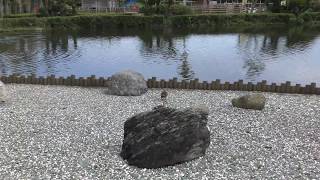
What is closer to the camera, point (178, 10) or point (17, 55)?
point (17, 55)

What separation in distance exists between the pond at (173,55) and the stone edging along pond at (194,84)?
419 centimetres

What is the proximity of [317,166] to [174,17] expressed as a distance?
39.9 m

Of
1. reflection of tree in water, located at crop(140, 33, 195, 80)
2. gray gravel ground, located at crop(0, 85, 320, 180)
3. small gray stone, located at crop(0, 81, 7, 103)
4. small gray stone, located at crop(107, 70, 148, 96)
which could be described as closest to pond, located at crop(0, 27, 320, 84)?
reflection of tree in water, located at crop(140, 33, 195, 80)

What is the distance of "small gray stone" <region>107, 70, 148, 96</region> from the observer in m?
13.2

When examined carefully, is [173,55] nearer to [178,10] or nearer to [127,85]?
[127,85]

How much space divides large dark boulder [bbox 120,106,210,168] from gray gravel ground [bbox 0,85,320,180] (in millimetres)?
184

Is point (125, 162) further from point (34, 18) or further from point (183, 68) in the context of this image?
point (34, 18)

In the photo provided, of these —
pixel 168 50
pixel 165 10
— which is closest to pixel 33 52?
pixel 168 50

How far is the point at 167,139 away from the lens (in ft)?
25.0

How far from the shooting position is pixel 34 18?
144 feet

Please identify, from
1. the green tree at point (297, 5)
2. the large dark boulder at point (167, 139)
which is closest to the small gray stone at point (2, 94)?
the large dark boulder at point (167, 139)

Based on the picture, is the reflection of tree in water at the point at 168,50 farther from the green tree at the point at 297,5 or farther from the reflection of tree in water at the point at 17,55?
the green tree at the point at 297,5

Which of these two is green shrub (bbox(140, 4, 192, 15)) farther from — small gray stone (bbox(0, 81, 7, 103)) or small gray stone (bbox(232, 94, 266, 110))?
small gray stone (bbox(232, 94, 266, 110))

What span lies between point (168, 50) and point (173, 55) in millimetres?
2481
